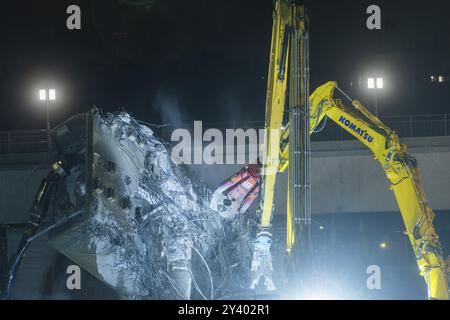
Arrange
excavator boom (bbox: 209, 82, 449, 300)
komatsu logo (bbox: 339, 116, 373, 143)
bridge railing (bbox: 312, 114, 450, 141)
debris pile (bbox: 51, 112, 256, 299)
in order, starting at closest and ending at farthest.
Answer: excavator boom (bbox: 209, 82, 449, 300)
debris pile (bbox: 51, 112, 256, 299)
komatsu logo (bbox: 339, 116, 373, 143)
bridge railing (bbox: 312, 114, 450, 141)

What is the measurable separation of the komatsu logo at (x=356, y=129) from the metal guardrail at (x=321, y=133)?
26.3 ft

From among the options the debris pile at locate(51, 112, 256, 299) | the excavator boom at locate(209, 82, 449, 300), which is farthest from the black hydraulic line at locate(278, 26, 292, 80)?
the debris pile at locate(51, 112, 256, 299)

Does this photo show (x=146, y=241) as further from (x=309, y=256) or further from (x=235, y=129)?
(x=235, y=129)

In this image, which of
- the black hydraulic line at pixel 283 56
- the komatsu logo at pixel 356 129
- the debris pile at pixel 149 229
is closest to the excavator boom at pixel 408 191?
the komatsu logo at pixel 356 129

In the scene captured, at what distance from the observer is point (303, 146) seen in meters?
11.6

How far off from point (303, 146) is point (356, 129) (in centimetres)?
343

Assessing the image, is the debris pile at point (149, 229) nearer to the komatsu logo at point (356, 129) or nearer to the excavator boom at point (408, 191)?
the excavator boom at point (408, 191)

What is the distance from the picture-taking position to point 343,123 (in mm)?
14992

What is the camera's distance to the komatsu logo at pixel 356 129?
47.4 feet

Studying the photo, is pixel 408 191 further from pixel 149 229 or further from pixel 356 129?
pixel 149 229

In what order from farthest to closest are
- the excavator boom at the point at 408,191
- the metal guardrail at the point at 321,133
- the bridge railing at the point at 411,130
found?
the bridge railing at the point at 411,130, the metal guardrail at the point at 321,133, the excavator boom at the point at 408,191

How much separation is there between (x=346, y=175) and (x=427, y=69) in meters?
12.8

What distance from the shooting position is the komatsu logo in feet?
47.4

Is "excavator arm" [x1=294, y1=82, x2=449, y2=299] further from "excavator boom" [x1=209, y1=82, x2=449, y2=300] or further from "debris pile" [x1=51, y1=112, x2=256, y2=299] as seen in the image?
"debris pile" [x1=51, y1=112, x2=256, y2=299]
